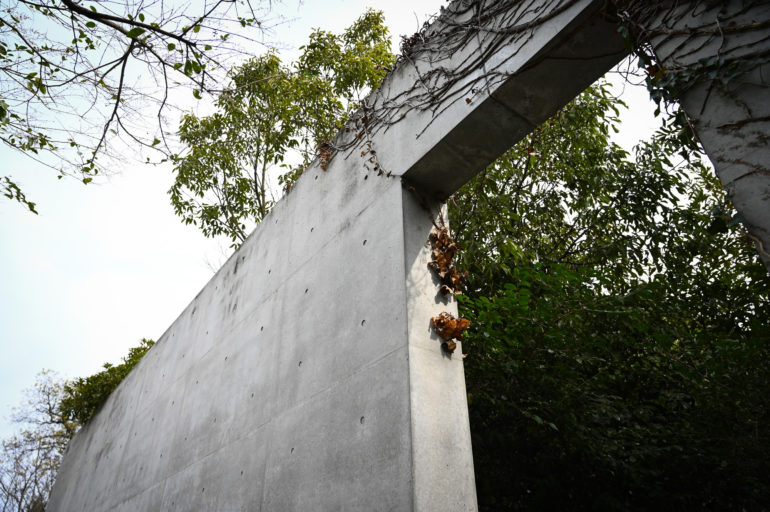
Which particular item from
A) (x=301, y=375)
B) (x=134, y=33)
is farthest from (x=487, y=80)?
(x=134, y=33)

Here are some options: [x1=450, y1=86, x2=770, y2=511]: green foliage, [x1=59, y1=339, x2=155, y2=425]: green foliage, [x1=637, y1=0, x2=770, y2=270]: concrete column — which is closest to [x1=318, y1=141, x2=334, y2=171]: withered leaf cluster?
[x1=450, y1=86, x2=770, y2=511]: green foliage

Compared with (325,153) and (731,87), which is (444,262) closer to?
(731,87)

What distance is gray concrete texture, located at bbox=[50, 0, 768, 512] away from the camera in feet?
5.19

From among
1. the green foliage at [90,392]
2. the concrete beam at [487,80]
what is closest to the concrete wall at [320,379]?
the concrete beam at [487,80]

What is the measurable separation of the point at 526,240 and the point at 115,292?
736 cm

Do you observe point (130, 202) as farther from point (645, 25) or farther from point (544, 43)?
point (645, 25)

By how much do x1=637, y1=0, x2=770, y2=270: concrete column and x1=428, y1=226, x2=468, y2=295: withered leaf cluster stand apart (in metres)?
1.11

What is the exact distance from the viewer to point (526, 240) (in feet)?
15.9

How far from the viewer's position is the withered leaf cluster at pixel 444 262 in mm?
2012

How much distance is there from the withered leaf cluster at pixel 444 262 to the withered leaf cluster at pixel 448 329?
0.59 ft

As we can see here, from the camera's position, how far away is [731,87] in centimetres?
111

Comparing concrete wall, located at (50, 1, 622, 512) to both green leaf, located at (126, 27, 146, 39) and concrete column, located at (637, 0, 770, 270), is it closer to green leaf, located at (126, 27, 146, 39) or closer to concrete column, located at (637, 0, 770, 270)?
concrete column, located at (637, 0, 770, 270)

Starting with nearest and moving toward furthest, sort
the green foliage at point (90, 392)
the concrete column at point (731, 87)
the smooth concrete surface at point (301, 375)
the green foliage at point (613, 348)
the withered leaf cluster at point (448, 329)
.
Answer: the concrete column at point (731, 87) → the smooth concrete surface at point (301, 375) → the withered leaf cluster at point (448, 329) → the green foliage at point (613, 348) → the green foliage at point (90, 392)

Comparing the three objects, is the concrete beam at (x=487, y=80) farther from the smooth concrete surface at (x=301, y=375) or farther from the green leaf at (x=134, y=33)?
the green leaf at (x=134, y=33)
